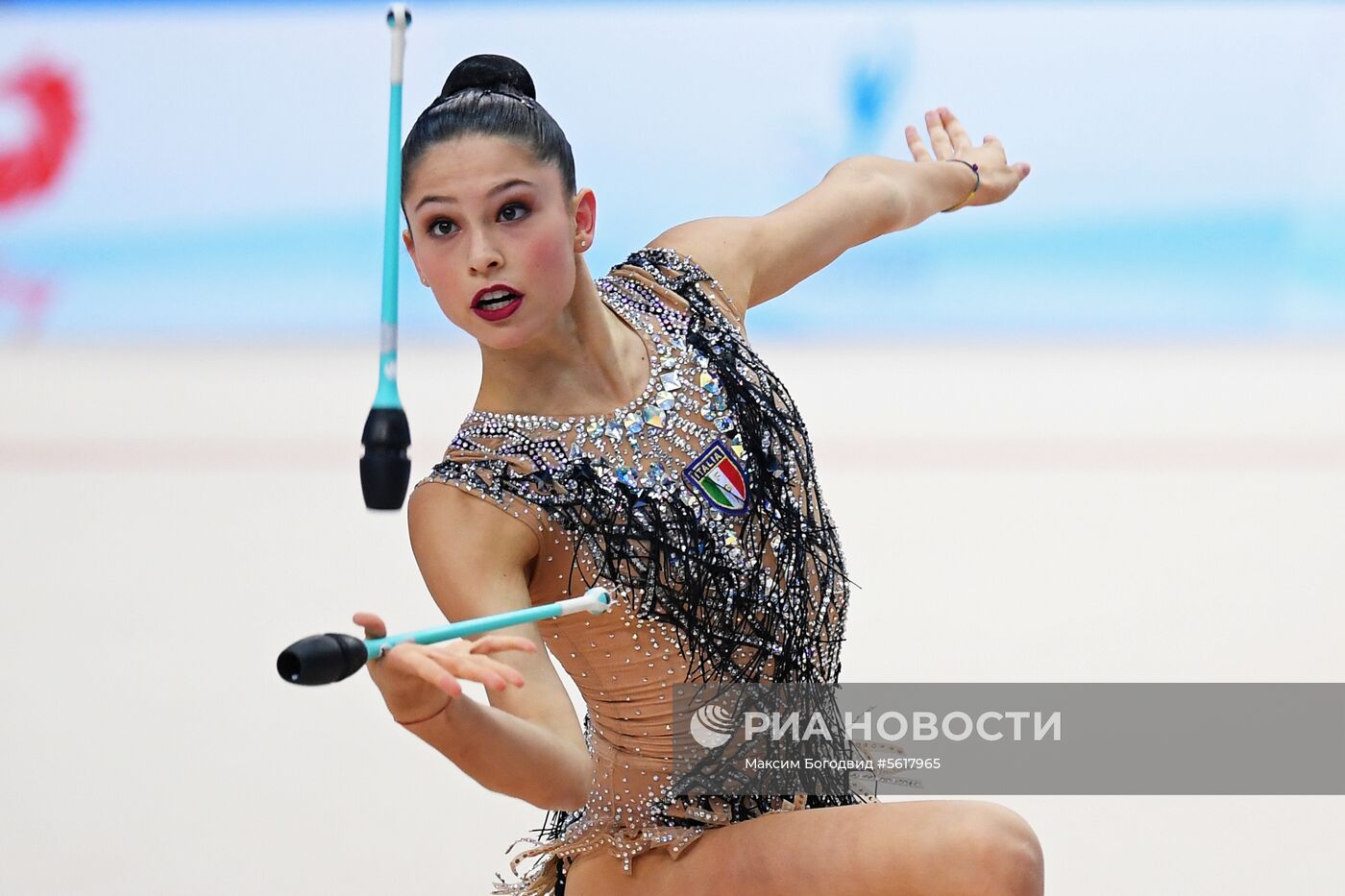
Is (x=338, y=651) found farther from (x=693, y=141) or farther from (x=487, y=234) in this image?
(x=693, y=141)

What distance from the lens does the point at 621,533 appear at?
2.13 meters

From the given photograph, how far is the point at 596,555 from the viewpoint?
212cm

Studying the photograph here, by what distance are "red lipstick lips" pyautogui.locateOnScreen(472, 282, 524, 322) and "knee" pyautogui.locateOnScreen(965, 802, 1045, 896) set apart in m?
0.75

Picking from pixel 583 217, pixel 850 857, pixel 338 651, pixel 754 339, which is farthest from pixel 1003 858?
pixel 754 339

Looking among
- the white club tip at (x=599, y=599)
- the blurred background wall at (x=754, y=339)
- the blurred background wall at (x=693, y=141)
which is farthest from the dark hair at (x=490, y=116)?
the blurred background wall at (x=693, y=141)

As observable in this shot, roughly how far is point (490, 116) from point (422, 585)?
2.30 m

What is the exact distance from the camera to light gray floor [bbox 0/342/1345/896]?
3.21 m

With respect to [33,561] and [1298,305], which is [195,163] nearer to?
[33,561]

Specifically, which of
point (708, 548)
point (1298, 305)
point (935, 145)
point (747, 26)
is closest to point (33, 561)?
point (935, 145)

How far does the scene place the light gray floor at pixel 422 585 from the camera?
3.21 m

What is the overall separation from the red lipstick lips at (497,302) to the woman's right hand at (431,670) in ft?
1.64

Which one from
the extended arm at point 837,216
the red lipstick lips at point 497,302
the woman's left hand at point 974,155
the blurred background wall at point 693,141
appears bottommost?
the red lipstick lips at point 497,302

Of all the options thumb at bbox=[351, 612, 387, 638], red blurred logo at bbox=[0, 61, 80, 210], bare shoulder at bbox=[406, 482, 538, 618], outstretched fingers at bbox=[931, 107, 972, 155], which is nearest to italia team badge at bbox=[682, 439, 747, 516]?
bare shoulder at bbox=[406, 482, 538, 618]

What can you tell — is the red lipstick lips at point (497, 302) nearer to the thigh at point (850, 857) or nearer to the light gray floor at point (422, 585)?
the thigh at point (850, 857)
